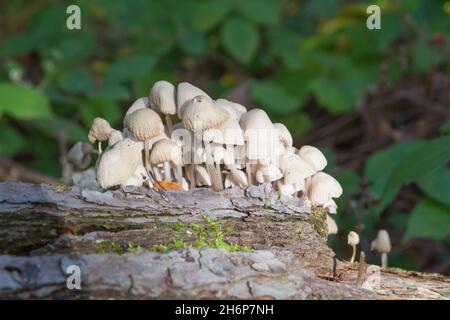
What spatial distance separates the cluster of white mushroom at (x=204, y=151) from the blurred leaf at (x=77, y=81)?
1.99 metres

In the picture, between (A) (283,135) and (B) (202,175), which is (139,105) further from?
(A) (283,135)

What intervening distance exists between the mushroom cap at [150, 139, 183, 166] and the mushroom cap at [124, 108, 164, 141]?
5 centimetres

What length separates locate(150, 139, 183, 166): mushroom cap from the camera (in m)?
2.06

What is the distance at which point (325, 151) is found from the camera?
358 cm

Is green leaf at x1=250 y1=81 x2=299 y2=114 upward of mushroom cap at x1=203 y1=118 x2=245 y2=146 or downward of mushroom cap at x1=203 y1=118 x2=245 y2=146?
upward

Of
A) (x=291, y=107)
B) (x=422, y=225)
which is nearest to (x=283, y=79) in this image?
(x=291, y=107)

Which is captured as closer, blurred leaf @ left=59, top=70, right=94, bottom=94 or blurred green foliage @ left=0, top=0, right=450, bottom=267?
blurred leaf @ left=59, top=70, right=94, bottom=94

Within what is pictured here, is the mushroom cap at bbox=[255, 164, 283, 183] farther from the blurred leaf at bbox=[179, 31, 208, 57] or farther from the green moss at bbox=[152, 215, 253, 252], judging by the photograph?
the blurred leaf at bbox=[179, 31, 208, 57]

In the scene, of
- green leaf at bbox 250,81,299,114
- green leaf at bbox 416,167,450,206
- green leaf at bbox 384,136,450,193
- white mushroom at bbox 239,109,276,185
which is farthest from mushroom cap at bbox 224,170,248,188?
green leaf at bbox 250,81,299,114

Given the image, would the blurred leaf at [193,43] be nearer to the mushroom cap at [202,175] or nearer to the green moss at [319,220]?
the mushroom cap at [202,175]

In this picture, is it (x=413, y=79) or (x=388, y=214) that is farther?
(x=413, y=79)

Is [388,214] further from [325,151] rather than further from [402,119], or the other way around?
[325,151]
